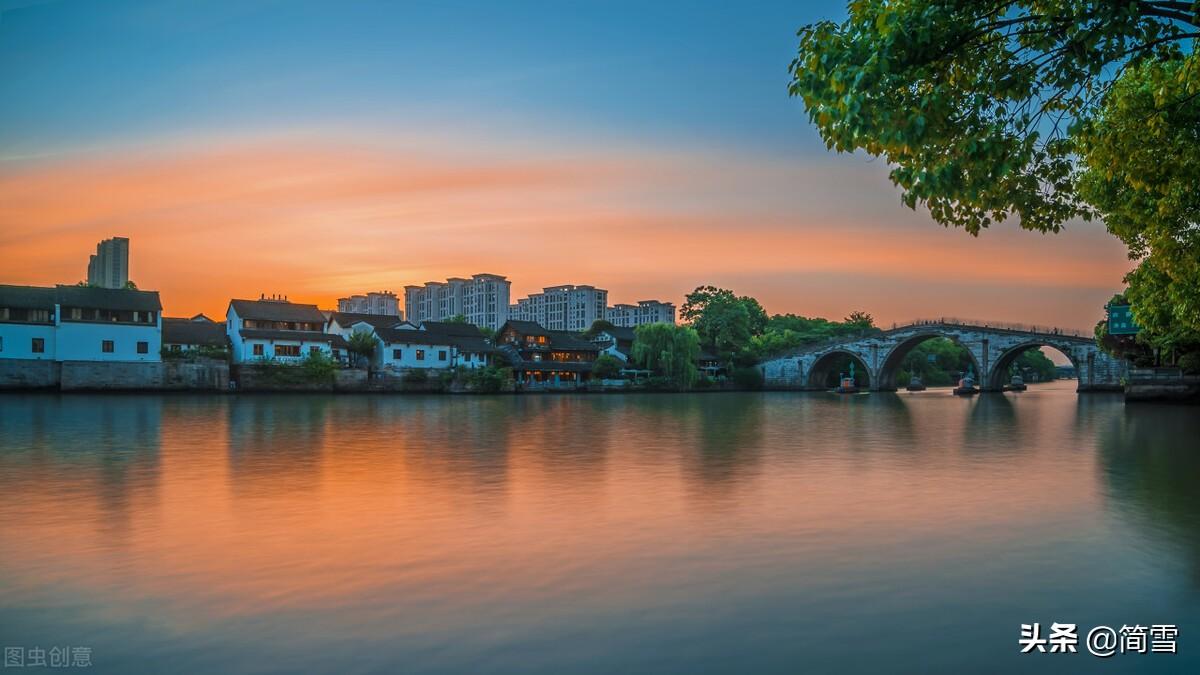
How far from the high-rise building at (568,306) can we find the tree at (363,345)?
274ft

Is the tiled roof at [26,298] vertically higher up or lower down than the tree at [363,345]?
higher up

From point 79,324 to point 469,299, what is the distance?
103 meters

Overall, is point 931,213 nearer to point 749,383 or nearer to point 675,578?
point 675,578

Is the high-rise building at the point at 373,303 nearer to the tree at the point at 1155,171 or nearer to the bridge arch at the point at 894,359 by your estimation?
the bridge arch at the point at 894,359

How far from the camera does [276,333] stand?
56.0m

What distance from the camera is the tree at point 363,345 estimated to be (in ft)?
193

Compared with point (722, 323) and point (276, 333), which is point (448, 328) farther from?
point (722, 323)

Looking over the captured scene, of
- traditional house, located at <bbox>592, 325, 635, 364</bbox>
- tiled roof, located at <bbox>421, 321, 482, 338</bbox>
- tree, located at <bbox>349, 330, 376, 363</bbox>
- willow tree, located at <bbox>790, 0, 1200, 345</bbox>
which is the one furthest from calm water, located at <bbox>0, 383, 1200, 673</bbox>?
traditional house, located at <bbox>592, 325, 635, 364</bbox>

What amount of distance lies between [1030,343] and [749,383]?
81.3 ft

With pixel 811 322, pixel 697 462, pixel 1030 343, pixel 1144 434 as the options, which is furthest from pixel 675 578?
pixel 811 322

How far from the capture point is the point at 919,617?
6.01 metres

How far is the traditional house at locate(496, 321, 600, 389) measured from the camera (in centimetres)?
6397

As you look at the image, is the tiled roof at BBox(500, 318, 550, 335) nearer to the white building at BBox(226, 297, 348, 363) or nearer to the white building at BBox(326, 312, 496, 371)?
the white building at BBox(326, 312, 496, 371)

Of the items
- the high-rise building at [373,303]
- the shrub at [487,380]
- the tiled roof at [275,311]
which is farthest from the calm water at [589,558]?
the high-rise building at [373,303]
